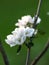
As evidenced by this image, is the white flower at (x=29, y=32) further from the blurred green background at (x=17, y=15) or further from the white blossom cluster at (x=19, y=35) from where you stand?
the blurred green background at (x=17, y=15)

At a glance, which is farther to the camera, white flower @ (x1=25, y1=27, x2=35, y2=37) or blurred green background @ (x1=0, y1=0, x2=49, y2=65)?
blurred green background @ (x1=0, y1=0, x2=49, y2=65)

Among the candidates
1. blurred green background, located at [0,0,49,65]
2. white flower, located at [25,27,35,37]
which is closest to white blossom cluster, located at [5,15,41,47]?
white flower, located at [25,27,35,37]

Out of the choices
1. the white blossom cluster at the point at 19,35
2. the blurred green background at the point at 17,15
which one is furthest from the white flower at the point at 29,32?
the blurred green background at the point at 17,15

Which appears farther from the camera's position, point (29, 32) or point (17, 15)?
point (17, 15)

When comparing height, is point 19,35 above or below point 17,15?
below

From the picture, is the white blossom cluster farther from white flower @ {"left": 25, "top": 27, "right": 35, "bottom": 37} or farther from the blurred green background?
the blurred green background

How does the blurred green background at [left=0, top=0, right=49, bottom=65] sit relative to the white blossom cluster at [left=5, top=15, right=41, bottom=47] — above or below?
above

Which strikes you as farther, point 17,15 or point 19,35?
point 17,15

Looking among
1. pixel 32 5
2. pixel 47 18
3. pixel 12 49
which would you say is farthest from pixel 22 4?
pixel 12 49

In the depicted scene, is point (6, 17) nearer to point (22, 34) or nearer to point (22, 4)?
point (22, 4)

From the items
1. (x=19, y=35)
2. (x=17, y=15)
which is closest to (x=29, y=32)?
(x=19, y=35)

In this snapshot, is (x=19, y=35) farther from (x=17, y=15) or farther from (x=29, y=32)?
(x=17, y=15)
